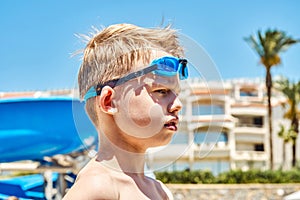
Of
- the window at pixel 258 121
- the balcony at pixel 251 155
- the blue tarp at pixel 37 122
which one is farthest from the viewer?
the window at pixel 258 121

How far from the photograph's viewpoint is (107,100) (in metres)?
1.33

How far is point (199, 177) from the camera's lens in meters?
18.7

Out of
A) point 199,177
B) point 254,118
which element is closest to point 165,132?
point 199,177

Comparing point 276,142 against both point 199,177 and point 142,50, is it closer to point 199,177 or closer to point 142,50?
point 199,177

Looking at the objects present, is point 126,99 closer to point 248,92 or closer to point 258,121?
point 258,121

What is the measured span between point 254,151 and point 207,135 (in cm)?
5196

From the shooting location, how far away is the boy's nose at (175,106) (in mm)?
1316

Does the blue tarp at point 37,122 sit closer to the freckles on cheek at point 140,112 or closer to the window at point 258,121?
the freckles on cheek at point 140,112

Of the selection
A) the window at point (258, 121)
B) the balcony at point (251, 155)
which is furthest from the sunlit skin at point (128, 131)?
the window at point (258, 121)

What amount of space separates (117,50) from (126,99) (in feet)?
0.37

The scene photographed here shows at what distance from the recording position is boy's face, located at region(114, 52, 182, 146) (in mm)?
1297

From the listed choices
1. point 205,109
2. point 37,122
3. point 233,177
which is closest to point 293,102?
point 233,177

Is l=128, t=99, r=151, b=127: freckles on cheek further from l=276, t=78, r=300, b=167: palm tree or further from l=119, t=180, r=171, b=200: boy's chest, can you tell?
l=276, t=78, r=300, b=167: palm tree

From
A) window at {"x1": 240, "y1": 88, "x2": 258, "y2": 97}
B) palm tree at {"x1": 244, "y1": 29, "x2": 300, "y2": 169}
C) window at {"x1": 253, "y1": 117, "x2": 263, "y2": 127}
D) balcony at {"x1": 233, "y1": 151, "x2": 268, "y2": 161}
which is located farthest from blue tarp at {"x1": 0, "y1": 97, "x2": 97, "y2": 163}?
window at {"x1": 253, "y1": 117, "x2": 263, "y2": 127}
